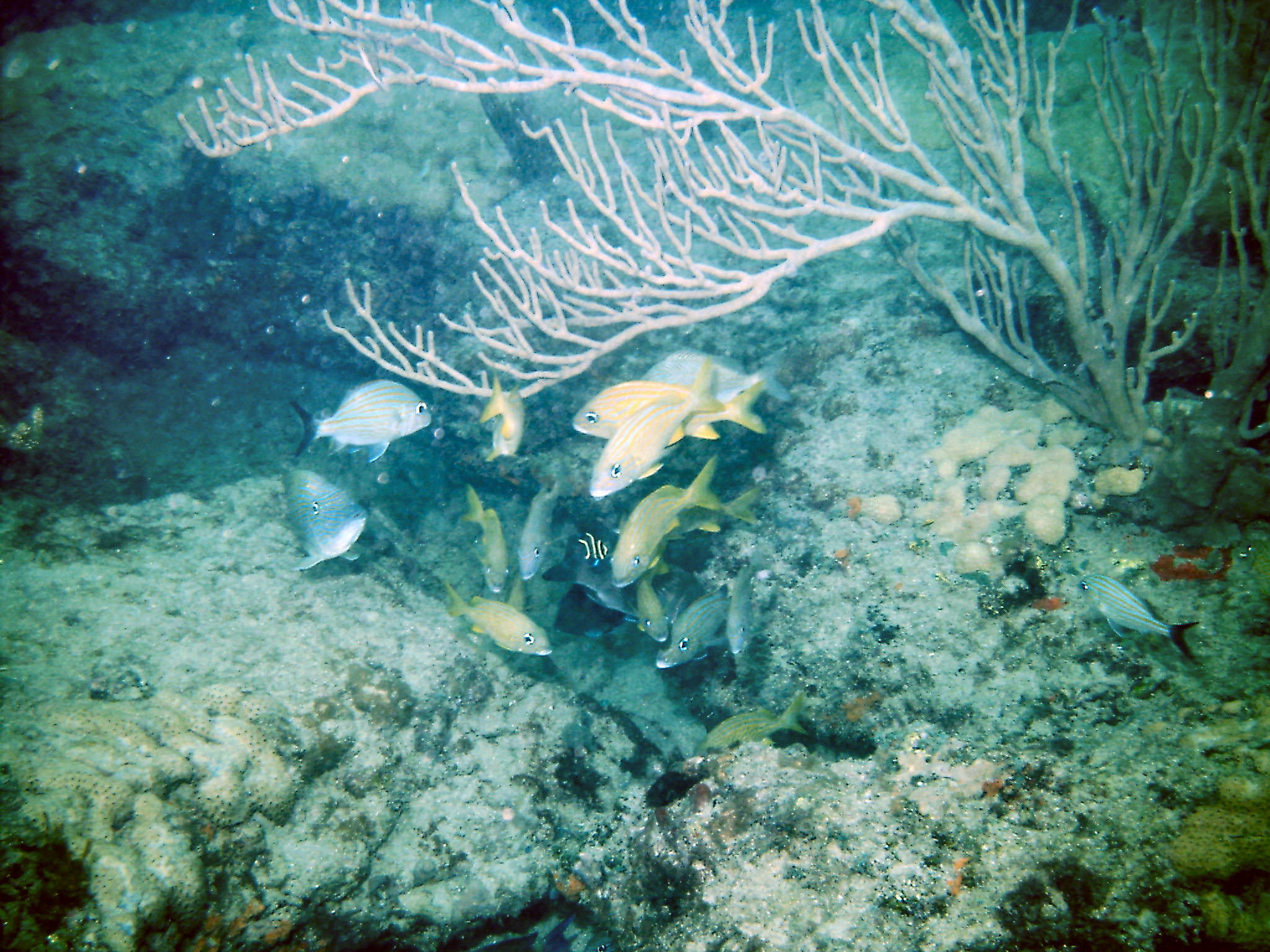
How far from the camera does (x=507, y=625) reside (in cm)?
350

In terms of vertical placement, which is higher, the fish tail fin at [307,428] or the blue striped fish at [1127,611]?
the fish tail fin at [307,428]

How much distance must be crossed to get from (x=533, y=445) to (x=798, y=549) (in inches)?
94.0

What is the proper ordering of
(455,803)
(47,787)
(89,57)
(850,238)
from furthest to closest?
(89,57) < (455,803) < (850,238) < (47,787)

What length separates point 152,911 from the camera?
78.9 inches

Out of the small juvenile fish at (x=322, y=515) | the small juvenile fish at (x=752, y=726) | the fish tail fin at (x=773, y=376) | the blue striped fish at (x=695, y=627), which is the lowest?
the small juvenile fish at (x=752, y=726)

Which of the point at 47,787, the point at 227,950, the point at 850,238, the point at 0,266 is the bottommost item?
the point at 227,950

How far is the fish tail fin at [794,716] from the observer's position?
9.76ft

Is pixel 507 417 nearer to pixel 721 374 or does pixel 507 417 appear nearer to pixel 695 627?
pixel 721 374

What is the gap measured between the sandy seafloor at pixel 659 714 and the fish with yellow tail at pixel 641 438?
1.52m

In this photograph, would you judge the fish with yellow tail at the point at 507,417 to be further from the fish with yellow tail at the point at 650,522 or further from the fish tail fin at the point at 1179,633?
the fish tail fin at the point at 1179,633

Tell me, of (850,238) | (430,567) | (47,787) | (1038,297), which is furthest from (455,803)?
(1038,297)

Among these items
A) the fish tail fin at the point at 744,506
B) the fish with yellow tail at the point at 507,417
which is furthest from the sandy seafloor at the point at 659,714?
the fish with yellow tail at the point at 507,417

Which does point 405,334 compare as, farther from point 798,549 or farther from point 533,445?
point 798,549

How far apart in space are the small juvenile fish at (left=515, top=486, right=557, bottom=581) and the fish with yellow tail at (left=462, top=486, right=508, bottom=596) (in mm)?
205
